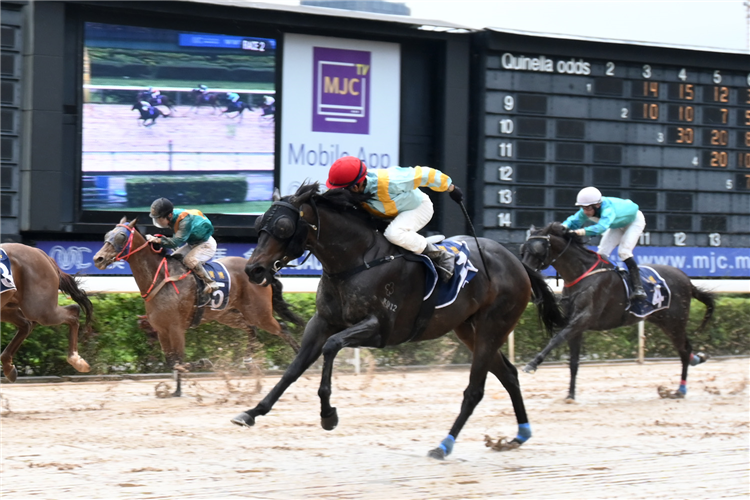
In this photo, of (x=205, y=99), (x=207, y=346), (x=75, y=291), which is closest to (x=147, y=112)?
(x=205, y=99)

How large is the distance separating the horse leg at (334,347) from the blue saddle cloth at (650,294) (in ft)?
12.9

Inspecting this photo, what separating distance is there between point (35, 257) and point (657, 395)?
16.5 ft

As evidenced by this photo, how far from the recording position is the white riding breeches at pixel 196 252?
23.2 feet

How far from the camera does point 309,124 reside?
31.3ft

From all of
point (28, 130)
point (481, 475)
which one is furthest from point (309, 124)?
point (481, 475)

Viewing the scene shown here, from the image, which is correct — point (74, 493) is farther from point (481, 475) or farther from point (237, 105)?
point (237, 105)

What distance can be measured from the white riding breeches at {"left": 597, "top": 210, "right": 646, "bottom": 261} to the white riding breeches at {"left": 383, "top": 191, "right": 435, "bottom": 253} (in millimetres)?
3405

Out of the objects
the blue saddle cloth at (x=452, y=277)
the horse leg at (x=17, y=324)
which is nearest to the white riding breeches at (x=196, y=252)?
the horse leg at (x=17, y=324)

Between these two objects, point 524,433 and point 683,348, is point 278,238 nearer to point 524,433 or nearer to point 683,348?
point 524,433

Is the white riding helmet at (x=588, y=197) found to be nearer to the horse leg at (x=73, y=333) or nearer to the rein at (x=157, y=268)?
the rein at (x=157, y=268)

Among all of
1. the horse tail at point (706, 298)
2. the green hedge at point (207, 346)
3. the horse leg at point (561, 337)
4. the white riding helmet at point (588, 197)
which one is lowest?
the green hedge at point (207, 346)

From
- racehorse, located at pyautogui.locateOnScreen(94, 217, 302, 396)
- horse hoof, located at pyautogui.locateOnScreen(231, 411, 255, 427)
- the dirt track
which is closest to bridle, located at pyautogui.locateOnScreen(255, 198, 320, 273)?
horse hoof, located at pyautogui.locateOnScreen(231, 411, 255, 427)

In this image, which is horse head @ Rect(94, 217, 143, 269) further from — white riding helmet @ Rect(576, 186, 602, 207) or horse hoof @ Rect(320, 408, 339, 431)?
white riding helmet @ Rect(576, 186, 602, 207)

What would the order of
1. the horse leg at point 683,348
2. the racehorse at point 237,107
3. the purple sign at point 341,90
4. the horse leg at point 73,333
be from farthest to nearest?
the purple sign at point 341,90
the racehorse at point 237,107
the horse leg at point 683,348
the horse leg at point 73,333
